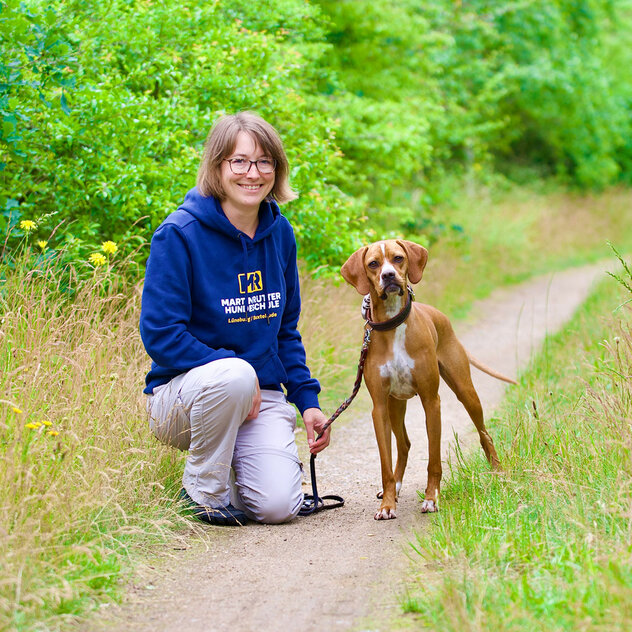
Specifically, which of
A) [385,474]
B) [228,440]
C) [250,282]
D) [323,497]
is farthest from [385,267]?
[323,497]

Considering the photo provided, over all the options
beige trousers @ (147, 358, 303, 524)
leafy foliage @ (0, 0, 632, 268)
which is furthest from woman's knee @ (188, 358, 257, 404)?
leafy foliage @ (0, 0, 632, 268)

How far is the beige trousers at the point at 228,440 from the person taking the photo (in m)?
3.87

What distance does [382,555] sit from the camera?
11.5ft

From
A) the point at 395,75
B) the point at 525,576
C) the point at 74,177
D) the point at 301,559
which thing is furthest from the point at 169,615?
the point at 395,75

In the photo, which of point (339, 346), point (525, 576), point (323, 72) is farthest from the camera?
point (323, 72)

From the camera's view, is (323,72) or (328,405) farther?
(323,72)

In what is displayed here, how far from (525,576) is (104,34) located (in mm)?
4564

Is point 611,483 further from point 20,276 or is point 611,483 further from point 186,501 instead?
point 20,276

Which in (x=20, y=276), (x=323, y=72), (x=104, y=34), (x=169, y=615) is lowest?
(x=169, y=615)

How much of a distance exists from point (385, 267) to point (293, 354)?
76 centimetres

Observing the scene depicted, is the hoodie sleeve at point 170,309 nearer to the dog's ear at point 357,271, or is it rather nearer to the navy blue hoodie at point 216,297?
the navy blue hoodie at point 216,297

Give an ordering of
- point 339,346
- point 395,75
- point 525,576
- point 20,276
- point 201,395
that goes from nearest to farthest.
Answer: point 525,576
point 201,395
point 20,276
point 339,346
point 395,75

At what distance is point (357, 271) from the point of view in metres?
4.21

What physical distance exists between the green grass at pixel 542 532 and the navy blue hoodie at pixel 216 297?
3.73ft
